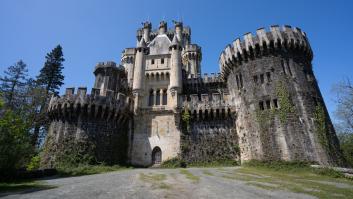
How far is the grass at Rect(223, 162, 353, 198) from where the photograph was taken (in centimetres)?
1222

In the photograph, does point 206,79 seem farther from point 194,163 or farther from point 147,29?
point 147,29

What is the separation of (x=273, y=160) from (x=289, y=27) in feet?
55.4

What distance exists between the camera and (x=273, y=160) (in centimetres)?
2378

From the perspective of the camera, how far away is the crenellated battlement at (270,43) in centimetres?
2933

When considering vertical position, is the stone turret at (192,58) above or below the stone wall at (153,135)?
above

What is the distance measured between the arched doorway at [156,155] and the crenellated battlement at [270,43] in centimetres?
1454

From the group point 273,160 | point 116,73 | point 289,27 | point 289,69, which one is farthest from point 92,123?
point 289,27

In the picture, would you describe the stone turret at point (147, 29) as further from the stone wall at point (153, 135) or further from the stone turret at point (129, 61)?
the stone wall at point (153, 135)

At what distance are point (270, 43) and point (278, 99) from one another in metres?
7.30

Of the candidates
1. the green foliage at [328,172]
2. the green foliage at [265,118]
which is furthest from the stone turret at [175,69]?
the green foliage at [328,172]

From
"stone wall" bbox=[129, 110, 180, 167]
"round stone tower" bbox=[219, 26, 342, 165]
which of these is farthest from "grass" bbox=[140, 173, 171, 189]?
"stone wall" bbox=[129, 110, 180, 167]

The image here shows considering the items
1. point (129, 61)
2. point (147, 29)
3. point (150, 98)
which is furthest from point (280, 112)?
point (147, 29)

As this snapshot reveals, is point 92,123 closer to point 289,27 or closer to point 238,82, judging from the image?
point 238,82

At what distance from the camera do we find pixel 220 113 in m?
31.1
